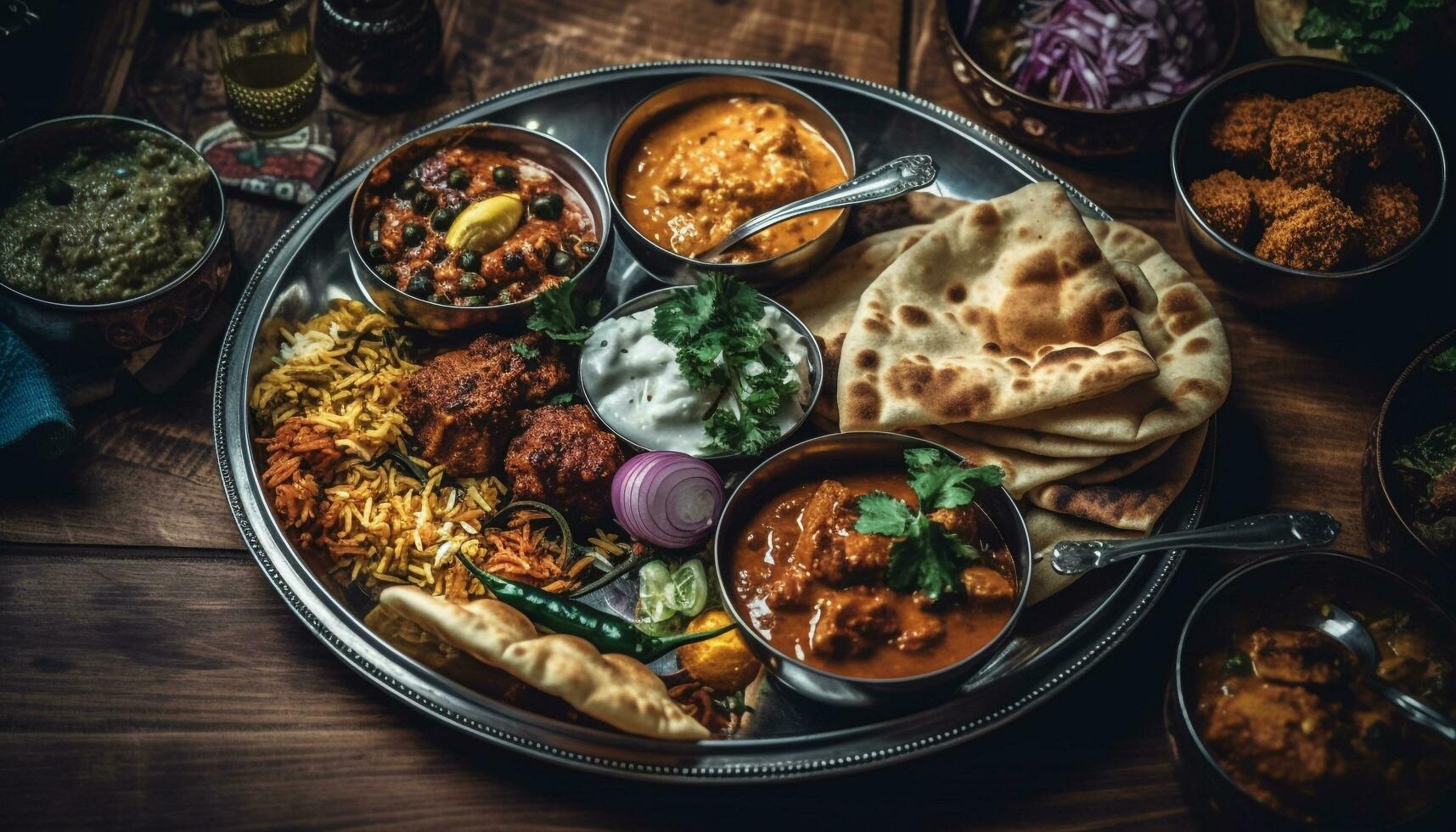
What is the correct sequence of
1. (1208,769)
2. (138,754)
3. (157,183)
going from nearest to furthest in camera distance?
(1208,769)
(138,754)
(157,183)

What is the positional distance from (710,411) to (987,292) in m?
0.91

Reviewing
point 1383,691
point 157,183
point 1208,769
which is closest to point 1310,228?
point 1383,691

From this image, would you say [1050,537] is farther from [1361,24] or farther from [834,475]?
[1361,24]

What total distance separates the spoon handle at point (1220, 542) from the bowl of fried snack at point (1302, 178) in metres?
0.85

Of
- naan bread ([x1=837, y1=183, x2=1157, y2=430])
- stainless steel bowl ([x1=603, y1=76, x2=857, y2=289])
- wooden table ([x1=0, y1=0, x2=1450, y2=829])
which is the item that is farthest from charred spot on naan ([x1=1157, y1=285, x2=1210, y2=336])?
stainless steel bowl ([x1=603, y1=76, x2=857, y2=289])

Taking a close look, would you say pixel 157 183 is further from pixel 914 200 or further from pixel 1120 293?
pixel 1120 293

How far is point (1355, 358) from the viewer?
3.69m

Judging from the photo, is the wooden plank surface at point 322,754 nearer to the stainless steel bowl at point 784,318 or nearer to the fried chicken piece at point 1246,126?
the stainless steel bowl at point 784,318

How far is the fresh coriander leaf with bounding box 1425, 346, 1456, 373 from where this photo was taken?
3.18 meters

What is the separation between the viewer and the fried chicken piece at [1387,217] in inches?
137

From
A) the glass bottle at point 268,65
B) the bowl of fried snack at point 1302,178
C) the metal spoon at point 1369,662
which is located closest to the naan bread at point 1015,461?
the metal spoon at point 1369,662

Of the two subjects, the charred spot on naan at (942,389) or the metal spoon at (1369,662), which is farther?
the charred spot on naan at (942,389)

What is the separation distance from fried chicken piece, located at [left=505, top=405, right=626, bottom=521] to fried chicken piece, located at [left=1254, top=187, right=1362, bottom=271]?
2.13 meters

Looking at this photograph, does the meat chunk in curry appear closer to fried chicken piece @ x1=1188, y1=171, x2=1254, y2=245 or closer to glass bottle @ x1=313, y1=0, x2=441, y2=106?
fried chicken piece @ x1=1188, y1=171, x2=1254, y2=245
